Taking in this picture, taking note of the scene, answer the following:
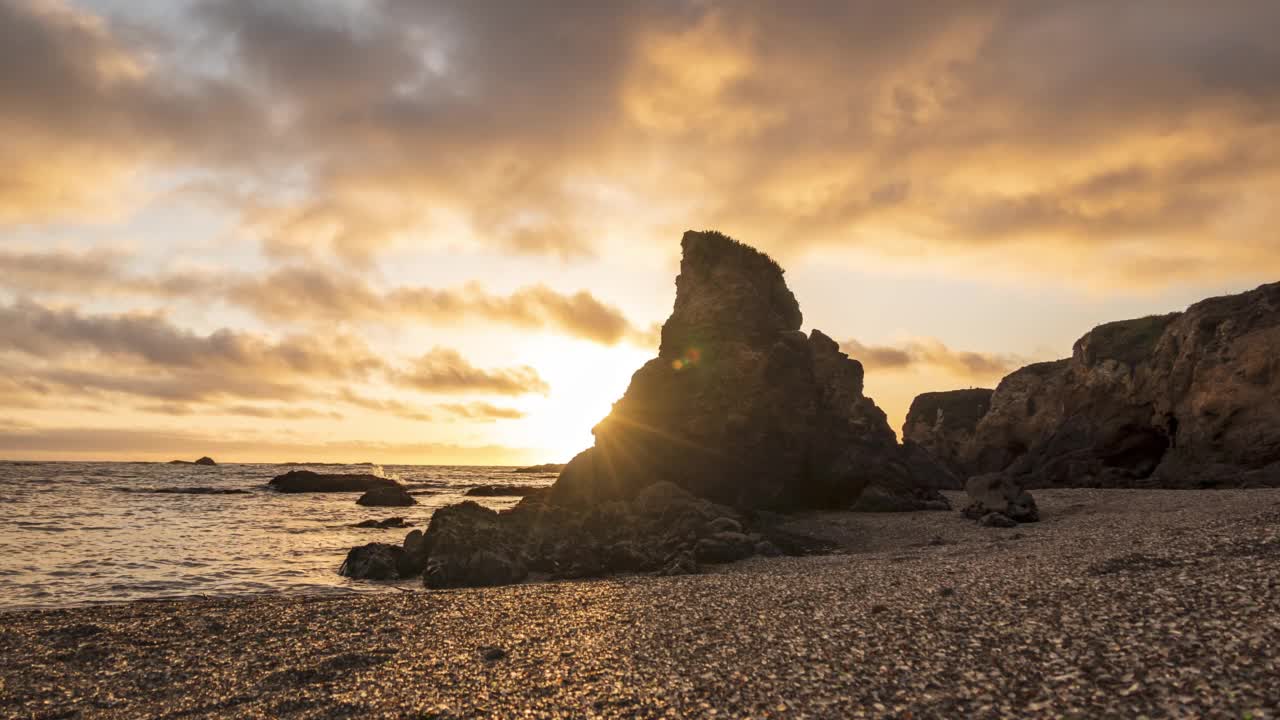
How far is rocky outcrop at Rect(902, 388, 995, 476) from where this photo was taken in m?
93.7

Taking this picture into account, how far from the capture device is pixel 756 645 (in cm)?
1525

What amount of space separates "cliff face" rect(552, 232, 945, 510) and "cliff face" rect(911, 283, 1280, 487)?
17.9m

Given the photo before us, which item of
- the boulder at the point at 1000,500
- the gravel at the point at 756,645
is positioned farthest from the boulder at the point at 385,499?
the boulder at the point at 1000,500

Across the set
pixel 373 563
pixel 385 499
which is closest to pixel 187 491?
pixel 385 499

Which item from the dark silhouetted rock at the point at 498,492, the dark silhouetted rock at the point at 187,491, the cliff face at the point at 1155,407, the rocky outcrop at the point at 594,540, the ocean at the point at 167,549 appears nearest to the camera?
the ocean at the point at 167,549

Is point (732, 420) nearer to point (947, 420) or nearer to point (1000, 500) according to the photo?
point (1000, 500)

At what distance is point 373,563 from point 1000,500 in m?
33.4

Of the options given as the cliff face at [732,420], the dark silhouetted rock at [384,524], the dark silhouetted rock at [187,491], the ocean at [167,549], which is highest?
the cliff face at [732,420]

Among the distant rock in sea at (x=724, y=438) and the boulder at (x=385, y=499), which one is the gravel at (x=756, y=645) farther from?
the boulder at (x=385, y=499)

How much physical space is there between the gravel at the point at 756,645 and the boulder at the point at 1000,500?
36.0ft

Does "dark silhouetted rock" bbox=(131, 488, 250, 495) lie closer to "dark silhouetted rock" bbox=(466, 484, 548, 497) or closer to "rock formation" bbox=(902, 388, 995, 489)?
"dark silhouetted rock" bbox=(466, 484, 548, 497)

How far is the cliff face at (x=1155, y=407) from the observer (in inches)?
1813

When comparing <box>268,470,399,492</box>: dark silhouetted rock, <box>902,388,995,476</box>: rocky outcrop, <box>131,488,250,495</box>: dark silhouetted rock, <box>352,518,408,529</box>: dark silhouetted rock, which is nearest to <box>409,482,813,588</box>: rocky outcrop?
<box>352,518,408,529</box>: dark silhouetted rock

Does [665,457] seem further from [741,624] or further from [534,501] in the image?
[741,624]
